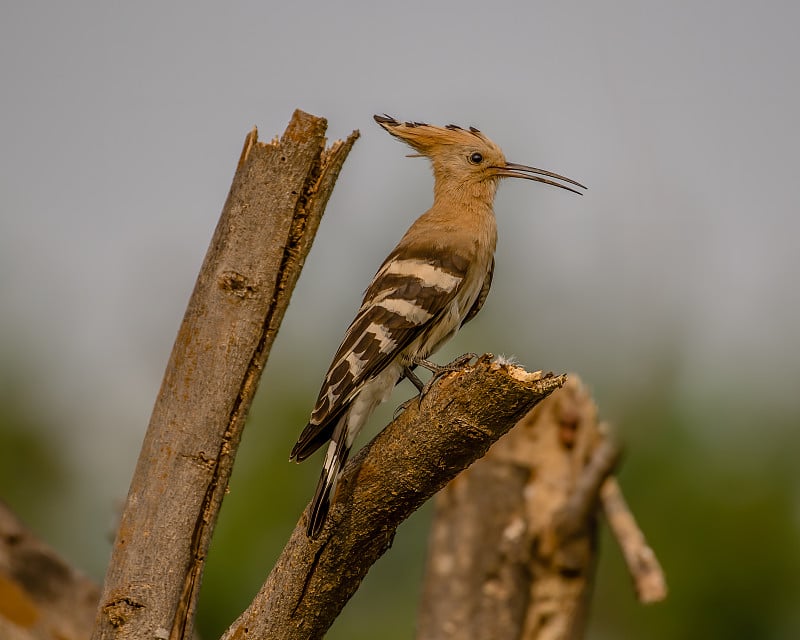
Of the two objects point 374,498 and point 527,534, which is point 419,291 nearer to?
point 374,498

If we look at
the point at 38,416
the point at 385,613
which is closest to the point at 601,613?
the point at 385,613

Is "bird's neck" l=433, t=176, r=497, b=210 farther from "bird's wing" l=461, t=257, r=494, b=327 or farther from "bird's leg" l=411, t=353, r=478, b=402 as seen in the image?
"bird's leg" l=411, t=353, r=478, b=402

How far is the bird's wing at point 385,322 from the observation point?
342 centimetres

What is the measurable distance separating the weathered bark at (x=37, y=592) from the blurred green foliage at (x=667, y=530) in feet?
11.2

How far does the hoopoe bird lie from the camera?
3.43 meters

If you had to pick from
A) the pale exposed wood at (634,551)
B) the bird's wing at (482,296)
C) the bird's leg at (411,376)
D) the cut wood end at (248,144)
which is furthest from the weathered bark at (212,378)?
the pale exposed wood at (634,551)

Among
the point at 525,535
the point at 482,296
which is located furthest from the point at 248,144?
the point at 525,535

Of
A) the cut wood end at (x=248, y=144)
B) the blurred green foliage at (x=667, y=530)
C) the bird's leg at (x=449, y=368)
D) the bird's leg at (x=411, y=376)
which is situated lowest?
the blurred green foliage at (x=667, y=530)

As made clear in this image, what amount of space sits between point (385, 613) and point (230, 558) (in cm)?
139

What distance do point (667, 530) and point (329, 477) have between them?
4874 mm

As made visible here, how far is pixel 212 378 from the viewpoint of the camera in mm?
3002

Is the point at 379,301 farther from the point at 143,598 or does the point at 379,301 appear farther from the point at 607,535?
the point at 607,535

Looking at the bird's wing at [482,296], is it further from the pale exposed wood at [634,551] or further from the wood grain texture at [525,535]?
the pale exposed wood at [634,551]

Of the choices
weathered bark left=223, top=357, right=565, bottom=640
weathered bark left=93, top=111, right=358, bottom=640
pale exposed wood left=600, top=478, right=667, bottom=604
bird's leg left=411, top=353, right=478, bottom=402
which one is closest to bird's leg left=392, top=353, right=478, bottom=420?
bird's leg left=411, top=353, right=478, bottom=402
